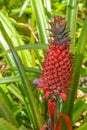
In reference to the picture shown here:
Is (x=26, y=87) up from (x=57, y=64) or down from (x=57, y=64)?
down

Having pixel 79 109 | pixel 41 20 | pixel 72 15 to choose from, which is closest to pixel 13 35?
pixel 41 20

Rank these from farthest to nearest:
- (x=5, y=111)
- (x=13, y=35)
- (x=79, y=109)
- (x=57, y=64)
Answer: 1. (x=13, y=35)
2. (x=79, y=109)
3. (x=5, y=111)
4. (x=57, y=64)

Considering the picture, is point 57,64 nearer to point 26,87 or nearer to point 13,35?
point 26,87

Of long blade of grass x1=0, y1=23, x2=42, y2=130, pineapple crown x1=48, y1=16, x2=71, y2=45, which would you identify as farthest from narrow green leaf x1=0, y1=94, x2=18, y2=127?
pineapple crown x1=48, y1=16, x2=71, y2=45

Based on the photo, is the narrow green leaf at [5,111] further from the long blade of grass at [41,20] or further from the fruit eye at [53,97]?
the long blade of grass at [41,20]

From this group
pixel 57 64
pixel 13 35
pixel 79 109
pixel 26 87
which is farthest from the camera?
pixel 13 35

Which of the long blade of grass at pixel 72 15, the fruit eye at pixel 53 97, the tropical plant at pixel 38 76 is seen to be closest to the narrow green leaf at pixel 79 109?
the tropical plant at pixel 38 76

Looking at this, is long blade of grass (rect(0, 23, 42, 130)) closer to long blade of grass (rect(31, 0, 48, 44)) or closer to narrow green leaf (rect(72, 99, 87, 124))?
narrow green leaf (rect(72, 99, 87, 124))

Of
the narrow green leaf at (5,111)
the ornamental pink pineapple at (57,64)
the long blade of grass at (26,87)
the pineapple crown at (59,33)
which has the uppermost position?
the pineapple crown at (59,33)
